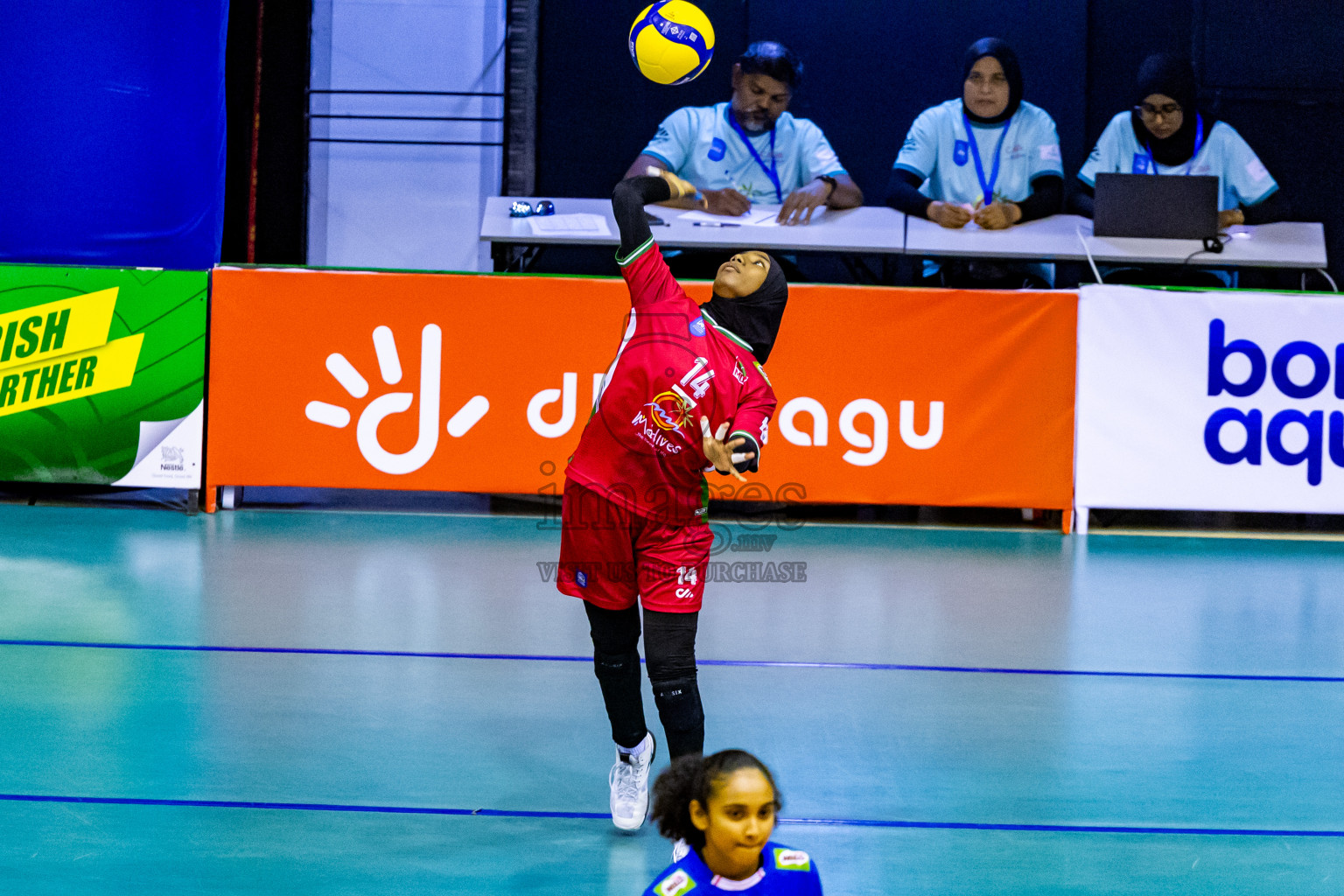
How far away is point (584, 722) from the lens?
4562 millimetres

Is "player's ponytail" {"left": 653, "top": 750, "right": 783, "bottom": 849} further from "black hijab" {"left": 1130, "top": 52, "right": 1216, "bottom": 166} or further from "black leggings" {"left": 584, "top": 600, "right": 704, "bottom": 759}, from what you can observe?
"black hijab" {"left": 1130, "top": 52, "right": 1216, "bottom": 166}

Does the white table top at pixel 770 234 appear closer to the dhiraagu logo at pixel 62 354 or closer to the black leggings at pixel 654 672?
the dhiraagu logo at pixel 62 354

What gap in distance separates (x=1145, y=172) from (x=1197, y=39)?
15.2 ft

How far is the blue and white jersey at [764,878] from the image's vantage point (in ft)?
7.00

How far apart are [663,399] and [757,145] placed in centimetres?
719

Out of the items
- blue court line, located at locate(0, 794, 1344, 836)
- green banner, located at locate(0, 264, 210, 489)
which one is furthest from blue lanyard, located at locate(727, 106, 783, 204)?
blue court line, located at locate(0, 794, 1344, 836)

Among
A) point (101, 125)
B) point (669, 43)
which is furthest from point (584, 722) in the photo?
point (101, 125)

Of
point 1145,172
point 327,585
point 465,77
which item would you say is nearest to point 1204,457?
point 1145,172

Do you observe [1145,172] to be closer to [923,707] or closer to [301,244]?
[923,707]

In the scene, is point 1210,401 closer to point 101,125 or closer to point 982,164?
point 982,164

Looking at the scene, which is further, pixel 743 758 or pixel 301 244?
pixel 301 244

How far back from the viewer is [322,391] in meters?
8.89

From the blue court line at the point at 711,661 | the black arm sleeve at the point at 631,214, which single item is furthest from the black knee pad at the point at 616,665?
the blue court line at the point at 711,661

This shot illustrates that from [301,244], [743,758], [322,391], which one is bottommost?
[743,758]
